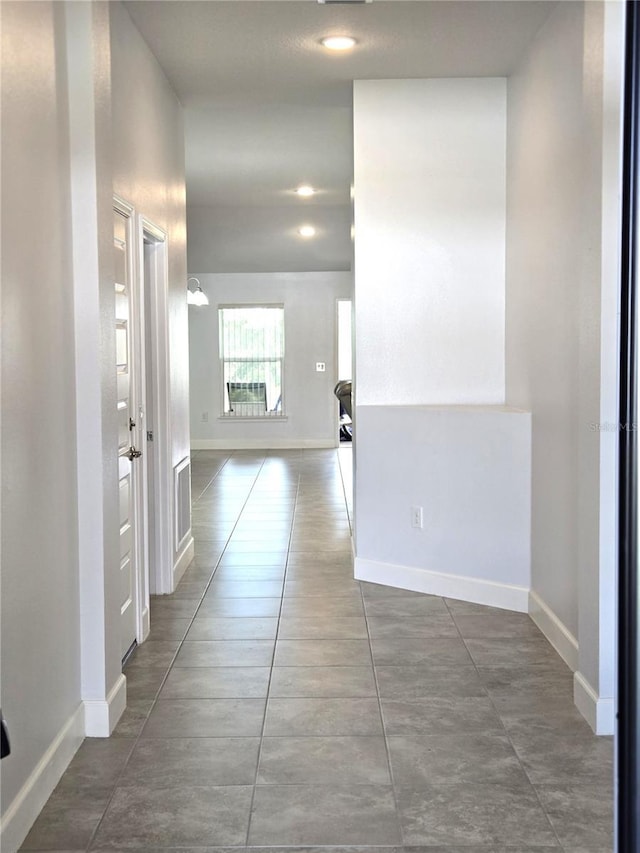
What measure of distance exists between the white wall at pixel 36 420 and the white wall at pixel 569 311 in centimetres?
184

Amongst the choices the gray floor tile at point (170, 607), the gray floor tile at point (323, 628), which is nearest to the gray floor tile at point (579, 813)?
the gray floor tile at point (323, 628)

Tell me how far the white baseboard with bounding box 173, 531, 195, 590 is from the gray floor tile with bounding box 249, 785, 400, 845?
264cm

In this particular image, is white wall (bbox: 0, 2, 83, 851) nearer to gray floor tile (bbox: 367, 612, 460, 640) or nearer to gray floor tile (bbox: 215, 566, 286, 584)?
gray floor tile (bbox: 367, 612, 460, 640)

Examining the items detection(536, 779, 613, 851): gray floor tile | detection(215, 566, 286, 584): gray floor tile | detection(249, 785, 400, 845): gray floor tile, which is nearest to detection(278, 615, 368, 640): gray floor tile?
detection(215, 566, 286, 584): gray floor tile

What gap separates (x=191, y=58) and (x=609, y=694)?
367 cm

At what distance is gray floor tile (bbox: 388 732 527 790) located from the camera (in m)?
2.91

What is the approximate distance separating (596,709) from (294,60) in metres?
3.52

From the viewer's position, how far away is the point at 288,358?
13.0 metres

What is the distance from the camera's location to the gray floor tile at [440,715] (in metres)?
3.31

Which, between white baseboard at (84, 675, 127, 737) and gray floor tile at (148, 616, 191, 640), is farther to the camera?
gray floor tile at (148, 616, 191, 640)

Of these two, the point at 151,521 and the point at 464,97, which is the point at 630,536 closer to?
the point at 151,521

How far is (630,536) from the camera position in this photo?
3.17ft

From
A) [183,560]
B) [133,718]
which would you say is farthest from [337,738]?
[183,560]

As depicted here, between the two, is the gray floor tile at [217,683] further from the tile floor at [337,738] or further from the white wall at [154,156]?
the white wall at [154,156]
